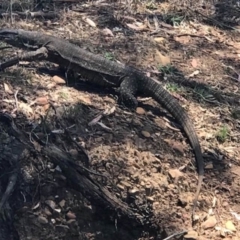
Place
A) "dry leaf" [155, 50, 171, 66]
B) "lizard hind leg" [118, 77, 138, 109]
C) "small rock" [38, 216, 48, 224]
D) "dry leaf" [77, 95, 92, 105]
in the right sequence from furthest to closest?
"dry leaf" [155, 50, 171, 66], "lizard hind leg" [118, 77, 138, 109], "dry leaf" [77, 95, 92, 105], "small rock" [38, 216, 48, 224]

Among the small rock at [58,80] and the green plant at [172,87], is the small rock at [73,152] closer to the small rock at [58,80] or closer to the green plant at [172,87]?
the small rock at [58,80]

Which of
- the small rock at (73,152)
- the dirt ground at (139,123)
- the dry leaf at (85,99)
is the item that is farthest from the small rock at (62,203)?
the dry leaf at (85,99)

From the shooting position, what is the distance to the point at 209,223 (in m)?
4.69

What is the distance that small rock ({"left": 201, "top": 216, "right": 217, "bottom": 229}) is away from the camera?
15.3 feet

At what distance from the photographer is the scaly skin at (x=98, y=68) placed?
227 inches

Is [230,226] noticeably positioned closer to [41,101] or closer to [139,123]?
[139,123]

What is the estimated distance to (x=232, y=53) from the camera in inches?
273

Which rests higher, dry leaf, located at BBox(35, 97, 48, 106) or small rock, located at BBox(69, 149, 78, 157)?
dry leaf, located at BBox(35, 97, 48, 106)

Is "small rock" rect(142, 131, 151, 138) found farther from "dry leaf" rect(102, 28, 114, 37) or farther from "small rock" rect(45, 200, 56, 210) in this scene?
"dry leaf" rect(102, 28, 114, 37)

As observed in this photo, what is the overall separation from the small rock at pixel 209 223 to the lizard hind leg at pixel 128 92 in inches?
58.3

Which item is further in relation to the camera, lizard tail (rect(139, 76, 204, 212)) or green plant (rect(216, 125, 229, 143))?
green plant (rect(216, 125, 229, 143))

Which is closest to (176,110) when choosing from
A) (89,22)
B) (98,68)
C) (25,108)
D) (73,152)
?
(98,68)

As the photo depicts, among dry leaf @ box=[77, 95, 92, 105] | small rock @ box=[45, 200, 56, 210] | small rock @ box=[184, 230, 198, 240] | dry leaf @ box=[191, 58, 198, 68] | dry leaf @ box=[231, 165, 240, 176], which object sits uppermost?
dry leaf @ box=[191, 58, 198, 68]

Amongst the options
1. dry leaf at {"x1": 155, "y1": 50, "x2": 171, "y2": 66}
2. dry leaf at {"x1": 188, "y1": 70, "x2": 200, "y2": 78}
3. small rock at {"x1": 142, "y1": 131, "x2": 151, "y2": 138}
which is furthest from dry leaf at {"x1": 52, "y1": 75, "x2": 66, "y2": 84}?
dry leaf at {"x1": 188, "y1": 70, "x2": 200, "y2": 78}
